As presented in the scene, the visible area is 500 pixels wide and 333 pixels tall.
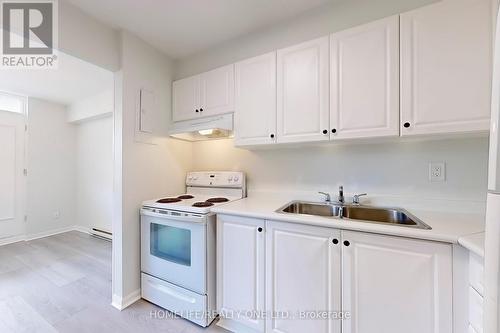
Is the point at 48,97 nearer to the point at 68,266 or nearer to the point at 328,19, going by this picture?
the point at 68,266

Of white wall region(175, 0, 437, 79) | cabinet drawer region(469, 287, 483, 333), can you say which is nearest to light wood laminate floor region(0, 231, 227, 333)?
cabinet drawer region(469, 287, 483, 333)

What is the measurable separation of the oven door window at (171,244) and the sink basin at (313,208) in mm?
874

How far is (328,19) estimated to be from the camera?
1713mm

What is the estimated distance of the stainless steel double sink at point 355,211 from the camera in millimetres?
1477

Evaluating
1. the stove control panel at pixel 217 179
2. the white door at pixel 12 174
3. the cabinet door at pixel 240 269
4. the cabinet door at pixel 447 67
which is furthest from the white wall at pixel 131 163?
the white door at pixel 12 174

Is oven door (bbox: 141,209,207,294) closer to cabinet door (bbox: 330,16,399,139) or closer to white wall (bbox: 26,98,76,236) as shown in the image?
cabinet door (bbox: 330,16,399,139)

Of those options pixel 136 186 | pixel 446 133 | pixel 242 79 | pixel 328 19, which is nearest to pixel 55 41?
pixel 136 186

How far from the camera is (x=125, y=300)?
1836mm

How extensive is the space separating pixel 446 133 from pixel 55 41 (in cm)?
268

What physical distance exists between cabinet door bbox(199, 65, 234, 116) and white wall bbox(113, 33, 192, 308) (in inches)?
19.8

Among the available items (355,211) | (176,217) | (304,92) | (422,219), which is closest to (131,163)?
(176,217)

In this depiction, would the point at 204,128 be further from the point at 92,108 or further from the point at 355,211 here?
the point at 92,108

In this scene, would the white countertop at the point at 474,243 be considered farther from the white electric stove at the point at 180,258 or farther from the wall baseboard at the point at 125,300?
the wall baseboard at the point at 125,300

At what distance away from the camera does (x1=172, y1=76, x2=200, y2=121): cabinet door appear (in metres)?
2.16
